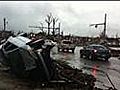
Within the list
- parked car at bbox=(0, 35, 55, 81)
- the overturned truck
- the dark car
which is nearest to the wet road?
the overturned truck

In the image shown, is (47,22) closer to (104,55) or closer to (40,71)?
(104,55)

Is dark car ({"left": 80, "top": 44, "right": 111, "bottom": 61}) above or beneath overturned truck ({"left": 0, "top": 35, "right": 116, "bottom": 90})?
beneath

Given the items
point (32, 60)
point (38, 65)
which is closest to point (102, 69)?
point (32, 60)

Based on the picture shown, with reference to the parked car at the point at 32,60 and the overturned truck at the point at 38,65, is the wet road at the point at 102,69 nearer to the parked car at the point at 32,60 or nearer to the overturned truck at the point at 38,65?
the overturned truck at the point at 38,65

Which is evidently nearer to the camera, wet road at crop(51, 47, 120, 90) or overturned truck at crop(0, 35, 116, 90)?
overturned truck at crop(0, 35, 116, 90)

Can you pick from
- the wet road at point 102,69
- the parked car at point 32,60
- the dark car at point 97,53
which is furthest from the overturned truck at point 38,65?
the dark car at point 97,53

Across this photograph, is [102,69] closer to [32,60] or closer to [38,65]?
[32,60]

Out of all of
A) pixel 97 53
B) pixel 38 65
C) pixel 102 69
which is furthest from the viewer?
pixel 97 53

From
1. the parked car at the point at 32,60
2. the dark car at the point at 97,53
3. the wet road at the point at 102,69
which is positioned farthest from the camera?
the dark car at the point at 97,53

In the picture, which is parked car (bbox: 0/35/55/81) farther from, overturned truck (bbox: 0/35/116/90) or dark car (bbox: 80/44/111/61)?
dark car (bbox: 80/44/111/61)

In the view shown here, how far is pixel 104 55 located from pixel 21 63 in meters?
22.6

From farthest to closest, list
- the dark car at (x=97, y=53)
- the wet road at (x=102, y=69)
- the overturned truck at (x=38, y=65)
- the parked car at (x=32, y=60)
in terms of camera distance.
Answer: the dark car at (x=97, y=53) → the wet road at (x=102, y=69) → the parked car at (x=32, y=60) → the overturned truck at (x=38, y=65)

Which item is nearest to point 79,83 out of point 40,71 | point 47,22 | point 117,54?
point 40,71

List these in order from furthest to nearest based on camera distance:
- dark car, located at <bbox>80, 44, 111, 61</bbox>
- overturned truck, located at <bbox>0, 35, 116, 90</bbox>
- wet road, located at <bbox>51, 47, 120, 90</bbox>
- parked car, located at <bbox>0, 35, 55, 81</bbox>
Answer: dark car, located at <bbox>80, 44, 111, 61</bbox>, wet road, located at <bbox>51, 47, 120, 90</bbox>, parked car, located at <bbox>0, 35, 55, 81</bbox>, overturned truck, located at <bbox>0, 35, 116, 90</bbox>
